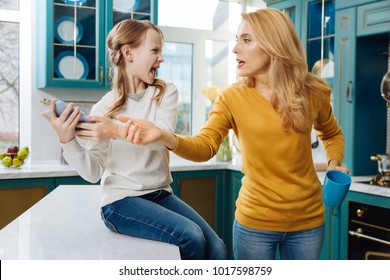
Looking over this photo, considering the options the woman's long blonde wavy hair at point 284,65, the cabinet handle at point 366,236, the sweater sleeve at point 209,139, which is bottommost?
the cabinet handle at point 366,236

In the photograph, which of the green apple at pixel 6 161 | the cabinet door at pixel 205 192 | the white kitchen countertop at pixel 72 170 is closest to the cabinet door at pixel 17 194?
the white kitchen countertop at pixel 72 170

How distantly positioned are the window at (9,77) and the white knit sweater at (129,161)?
1.96 meters

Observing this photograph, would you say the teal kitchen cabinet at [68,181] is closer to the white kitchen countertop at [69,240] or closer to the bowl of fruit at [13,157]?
the bowl of fruit at [13,157]

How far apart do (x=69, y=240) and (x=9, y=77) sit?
217cm

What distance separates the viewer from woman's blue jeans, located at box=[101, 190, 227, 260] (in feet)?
3.91

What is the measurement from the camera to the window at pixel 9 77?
304 cm

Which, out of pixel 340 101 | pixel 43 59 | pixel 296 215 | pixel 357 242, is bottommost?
pixel 357 242

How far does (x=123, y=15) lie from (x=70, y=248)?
6.97ft

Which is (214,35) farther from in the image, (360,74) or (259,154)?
(259,154)

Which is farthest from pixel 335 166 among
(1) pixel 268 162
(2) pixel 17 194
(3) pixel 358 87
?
(2) pixel 17 194

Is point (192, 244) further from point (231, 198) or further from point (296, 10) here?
point (296, 10)

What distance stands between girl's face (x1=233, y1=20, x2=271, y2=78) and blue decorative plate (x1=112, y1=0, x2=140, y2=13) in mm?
1885
